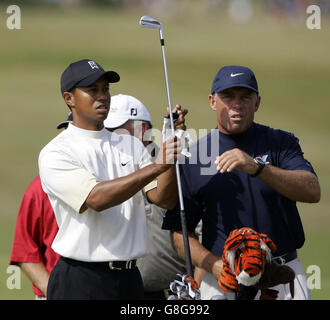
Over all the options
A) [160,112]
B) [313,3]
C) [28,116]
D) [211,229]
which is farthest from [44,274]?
[313,3]

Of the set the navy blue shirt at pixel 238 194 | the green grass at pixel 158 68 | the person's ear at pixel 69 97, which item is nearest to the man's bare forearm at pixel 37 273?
the navy blue shirt at pixel 238 194

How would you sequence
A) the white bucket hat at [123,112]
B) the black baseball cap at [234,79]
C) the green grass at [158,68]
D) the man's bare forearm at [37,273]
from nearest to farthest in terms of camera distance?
the black baseball cap at [234,79]
the man's bare forearm at [37,273]
the white bucket hat at [123,112]
the green grass at [158,68]

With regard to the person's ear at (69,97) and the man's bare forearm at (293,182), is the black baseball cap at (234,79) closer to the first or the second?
the man's bare forearm at (293,182)

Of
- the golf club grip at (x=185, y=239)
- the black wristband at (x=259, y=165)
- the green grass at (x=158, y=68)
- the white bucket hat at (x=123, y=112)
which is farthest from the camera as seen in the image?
the green grass at (x=158, y=68)

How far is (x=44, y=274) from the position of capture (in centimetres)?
487

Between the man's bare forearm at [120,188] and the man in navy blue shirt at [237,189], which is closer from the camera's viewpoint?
the man's bare forearm at [120,188]

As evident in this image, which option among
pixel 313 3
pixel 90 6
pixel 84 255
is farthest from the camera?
pixel 90 6

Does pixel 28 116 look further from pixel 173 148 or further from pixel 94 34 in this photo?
pixel 173 148

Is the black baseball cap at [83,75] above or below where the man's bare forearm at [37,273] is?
above

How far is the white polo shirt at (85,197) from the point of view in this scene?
4055 millimetres

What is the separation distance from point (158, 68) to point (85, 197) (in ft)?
79.8

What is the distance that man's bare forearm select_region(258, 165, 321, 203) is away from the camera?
12.7 feet

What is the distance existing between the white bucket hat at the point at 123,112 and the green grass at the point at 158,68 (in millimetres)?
8381
